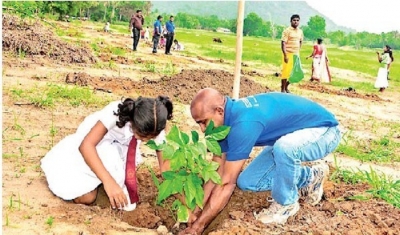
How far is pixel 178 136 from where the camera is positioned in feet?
9.50

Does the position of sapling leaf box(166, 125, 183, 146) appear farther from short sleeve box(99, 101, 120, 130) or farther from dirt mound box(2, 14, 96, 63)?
dirt mound box(2, 14, 96, 63)

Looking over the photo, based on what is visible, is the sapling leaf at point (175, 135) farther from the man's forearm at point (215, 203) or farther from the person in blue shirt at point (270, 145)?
the man's forearm at point (215, 203)

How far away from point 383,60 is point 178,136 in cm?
1231

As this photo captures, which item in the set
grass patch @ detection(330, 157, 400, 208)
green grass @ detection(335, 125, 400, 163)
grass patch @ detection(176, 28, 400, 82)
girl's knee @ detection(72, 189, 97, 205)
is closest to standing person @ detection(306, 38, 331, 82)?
grass patch @ detection(176, 28, 400, 82)

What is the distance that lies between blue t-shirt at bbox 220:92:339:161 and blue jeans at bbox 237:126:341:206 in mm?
60

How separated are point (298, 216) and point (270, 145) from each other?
503mm

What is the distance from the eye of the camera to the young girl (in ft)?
10.3

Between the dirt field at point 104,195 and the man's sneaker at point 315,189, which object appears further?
the man's sneaker at point 315,189

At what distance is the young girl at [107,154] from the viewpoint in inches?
123

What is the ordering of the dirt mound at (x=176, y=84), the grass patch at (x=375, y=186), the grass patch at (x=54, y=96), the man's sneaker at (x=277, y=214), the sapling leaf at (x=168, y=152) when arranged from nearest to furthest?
the sapling leaf at (x=168, y=152)
the man's sneaker at (x=277, y=214)
the grass patch at (x=375, y=186)
the grass patch at (x=54, y=96)
the dirt mound at (x=176, y=84)

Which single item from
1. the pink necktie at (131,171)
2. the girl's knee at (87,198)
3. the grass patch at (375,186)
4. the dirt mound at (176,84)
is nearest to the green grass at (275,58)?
the dirt mound at (176,84)

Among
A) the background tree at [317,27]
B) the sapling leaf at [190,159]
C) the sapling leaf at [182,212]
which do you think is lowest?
the sapling leaf at [182,212]

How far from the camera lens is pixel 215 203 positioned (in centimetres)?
312

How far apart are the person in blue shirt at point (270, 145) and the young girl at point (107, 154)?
1.02 ft
